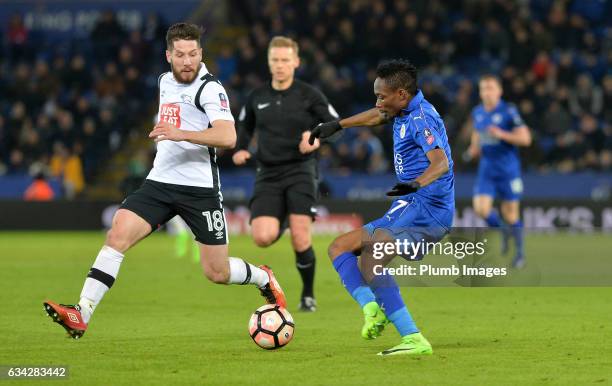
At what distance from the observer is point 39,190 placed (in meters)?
23.9

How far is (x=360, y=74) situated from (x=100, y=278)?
57.2 feet

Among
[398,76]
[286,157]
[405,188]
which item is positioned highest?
[398,76]

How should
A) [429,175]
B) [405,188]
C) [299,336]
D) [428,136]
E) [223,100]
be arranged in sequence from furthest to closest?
1. [299,336]
2. [223,100]
3. [428,136]
4. [429,175]
5. [405,188]

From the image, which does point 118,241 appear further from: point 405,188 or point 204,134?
point 405,188

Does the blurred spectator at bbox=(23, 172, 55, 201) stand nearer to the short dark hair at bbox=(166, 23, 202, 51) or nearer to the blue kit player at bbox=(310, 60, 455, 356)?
the short dark hair at bbox=(166, 23, 202, 51)

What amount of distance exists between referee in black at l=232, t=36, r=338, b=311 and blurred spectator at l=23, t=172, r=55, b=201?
519 inches

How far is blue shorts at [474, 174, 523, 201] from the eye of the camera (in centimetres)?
1552

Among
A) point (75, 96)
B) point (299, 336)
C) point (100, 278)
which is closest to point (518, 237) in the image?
point (299, 336)

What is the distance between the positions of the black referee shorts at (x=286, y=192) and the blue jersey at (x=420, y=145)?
305cm

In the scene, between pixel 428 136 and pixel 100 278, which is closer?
pixel 428 136

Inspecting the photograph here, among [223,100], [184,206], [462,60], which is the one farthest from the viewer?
[462,60]

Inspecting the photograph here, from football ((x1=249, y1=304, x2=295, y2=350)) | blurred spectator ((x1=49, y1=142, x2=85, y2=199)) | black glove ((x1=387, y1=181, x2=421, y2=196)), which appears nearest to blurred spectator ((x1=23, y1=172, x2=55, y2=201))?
blurred spectator ((x1=49, y1=142, x2=85, y2=199))

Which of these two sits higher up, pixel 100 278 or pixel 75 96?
pixel 75 96

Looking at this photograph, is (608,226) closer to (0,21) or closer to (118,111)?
(118,111)
